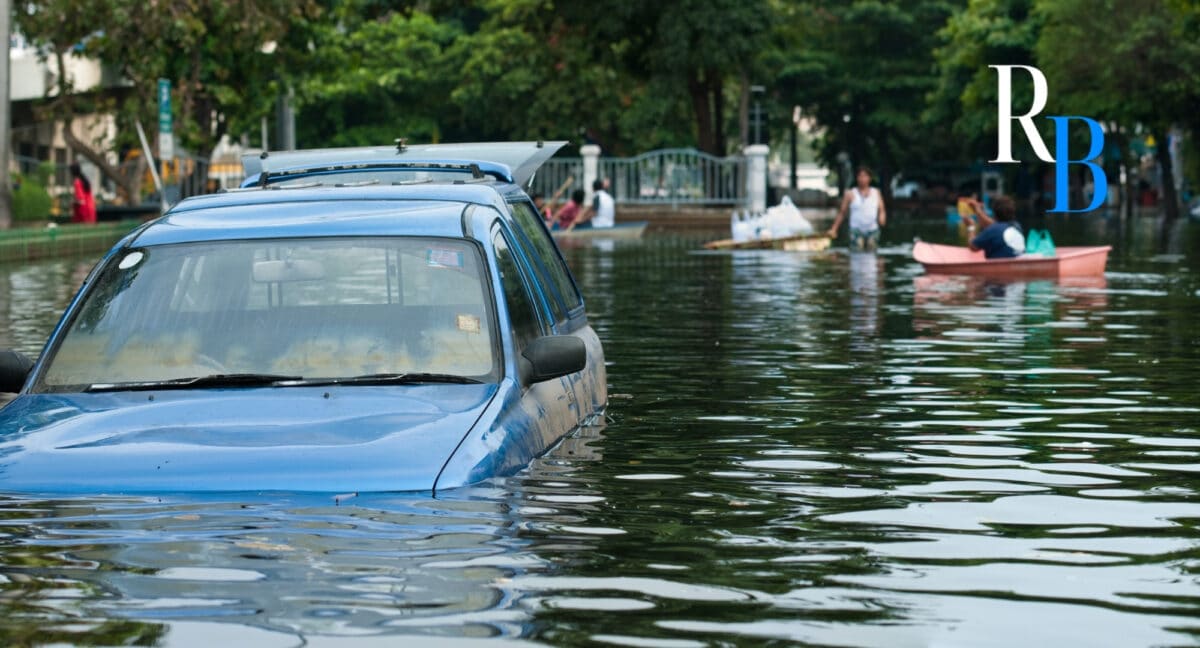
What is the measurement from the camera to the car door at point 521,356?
7883mm

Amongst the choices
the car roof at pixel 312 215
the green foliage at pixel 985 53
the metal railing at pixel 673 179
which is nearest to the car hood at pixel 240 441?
the car roof at pixel 312 215

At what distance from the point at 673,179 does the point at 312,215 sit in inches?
2209

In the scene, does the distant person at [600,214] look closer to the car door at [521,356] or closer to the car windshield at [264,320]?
the car door at [521,356]

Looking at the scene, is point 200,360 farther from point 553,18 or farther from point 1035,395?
point 553,18

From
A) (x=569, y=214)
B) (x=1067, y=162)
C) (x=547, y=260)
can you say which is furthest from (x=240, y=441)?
(x=569, y=214)

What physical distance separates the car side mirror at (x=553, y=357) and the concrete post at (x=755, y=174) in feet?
178

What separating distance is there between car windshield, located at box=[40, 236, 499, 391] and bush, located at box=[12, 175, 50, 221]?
35222mm

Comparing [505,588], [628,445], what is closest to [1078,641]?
[505,588]

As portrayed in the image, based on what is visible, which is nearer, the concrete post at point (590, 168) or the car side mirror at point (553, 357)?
the car side mirror at point (553, 357)

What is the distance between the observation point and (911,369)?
48.7 ft

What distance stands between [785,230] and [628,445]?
3174 cm

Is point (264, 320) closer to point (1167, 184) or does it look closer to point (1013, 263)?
point (1013, 263)

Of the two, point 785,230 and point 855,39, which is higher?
point 855,39

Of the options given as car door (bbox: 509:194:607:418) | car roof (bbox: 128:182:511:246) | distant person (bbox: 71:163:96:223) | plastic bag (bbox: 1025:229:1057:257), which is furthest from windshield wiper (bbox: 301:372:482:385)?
distant person (bbox: 71:163:96:223)
